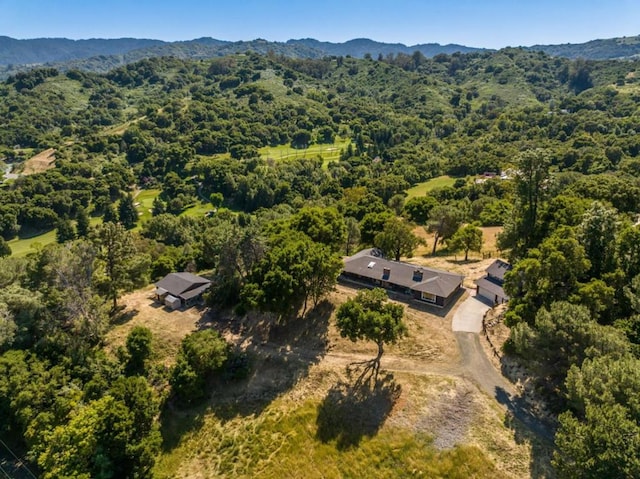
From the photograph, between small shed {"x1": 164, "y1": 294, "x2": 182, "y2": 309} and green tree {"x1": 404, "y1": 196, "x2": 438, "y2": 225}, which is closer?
small shed {"x1": 164, "y1": 294, "x2": 182, "y2": 309}

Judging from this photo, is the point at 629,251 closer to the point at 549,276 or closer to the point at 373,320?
the point at 549,276

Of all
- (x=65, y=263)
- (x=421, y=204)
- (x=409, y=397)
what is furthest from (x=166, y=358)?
(x=421, y=204)

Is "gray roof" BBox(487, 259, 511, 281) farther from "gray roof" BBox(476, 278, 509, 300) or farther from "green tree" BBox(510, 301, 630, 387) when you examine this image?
"green tree" BBox(510, 301, 630, 387)

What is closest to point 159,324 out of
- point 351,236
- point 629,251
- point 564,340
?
point 351,236

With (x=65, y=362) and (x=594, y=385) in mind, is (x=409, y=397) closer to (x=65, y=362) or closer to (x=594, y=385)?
(x=594, y=385)

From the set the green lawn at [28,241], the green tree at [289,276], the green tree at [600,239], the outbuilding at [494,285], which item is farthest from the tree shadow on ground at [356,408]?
the green lawn at [28,241]

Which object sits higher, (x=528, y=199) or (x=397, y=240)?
(x=528, y=199)

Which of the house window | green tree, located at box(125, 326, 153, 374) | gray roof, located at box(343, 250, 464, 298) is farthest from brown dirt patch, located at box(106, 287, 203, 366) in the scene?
the house window
